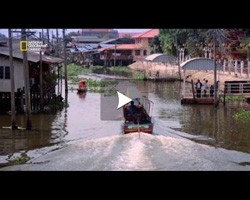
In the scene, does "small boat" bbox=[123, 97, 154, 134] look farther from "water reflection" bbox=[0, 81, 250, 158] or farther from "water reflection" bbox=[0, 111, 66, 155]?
"water reflection" bbox=[0, 111, 66, 155]

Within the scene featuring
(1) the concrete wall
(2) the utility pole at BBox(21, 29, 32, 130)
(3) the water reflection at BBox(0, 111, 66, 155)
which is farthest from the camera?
(1) the concrete wall

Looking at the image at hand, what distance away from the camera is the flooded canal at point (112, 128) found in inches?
617

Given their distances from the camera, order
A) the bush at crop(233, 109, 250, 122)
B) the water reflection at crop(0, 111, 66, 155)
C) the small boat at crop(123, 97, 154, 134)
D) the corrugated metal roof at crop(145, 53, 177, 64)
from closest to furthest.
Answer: the water reflection at crop(0, 111, 66, 155)
the small boat at crop(123, 97, 154, 134)
the bush at crop(233, 109, 250, 122)
the corrugated metal roof at crop(145, 53, 177, 64)

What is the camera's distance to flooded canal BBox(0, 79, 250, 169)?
15680 millimetres

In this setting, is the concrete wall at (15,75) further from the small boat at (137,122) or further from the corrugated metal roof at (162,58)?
the corrugated metal roof at (162,58)

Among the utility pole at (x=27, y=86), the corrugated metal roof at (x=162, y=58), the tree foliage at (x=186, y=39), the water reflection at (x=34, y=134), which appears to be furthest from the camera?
the corrugated metal roof at (x=162, y=58)

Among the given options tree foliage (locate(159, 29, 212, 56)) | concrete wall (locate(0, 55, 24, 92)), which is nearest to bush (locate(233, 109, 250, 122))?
concrete wall (locate(0, 55, 24, 92))

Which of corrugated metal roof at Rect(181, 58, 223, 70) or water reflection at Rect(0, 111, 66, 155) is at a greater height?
corrugated metal roof at Rect(181, 58, 223, 70)

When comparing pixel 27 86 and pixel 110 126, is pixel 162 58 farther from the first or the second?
pixel 27 86

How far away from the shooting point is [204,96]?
2789 cm

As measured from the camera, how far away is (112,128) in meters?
19.5

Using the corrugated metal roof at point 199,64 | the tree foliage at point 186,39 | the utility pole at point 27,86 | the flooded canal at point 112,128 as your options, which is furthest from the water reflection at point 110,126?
the tree foliage at point 186,39

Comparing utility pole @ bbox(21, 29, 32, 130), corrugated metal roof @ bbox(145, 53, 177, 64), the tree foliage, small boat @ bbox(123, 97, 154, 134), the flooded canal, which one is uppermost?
the tree foliage

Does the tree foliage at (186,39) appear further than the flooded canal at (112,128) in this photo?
Yes
